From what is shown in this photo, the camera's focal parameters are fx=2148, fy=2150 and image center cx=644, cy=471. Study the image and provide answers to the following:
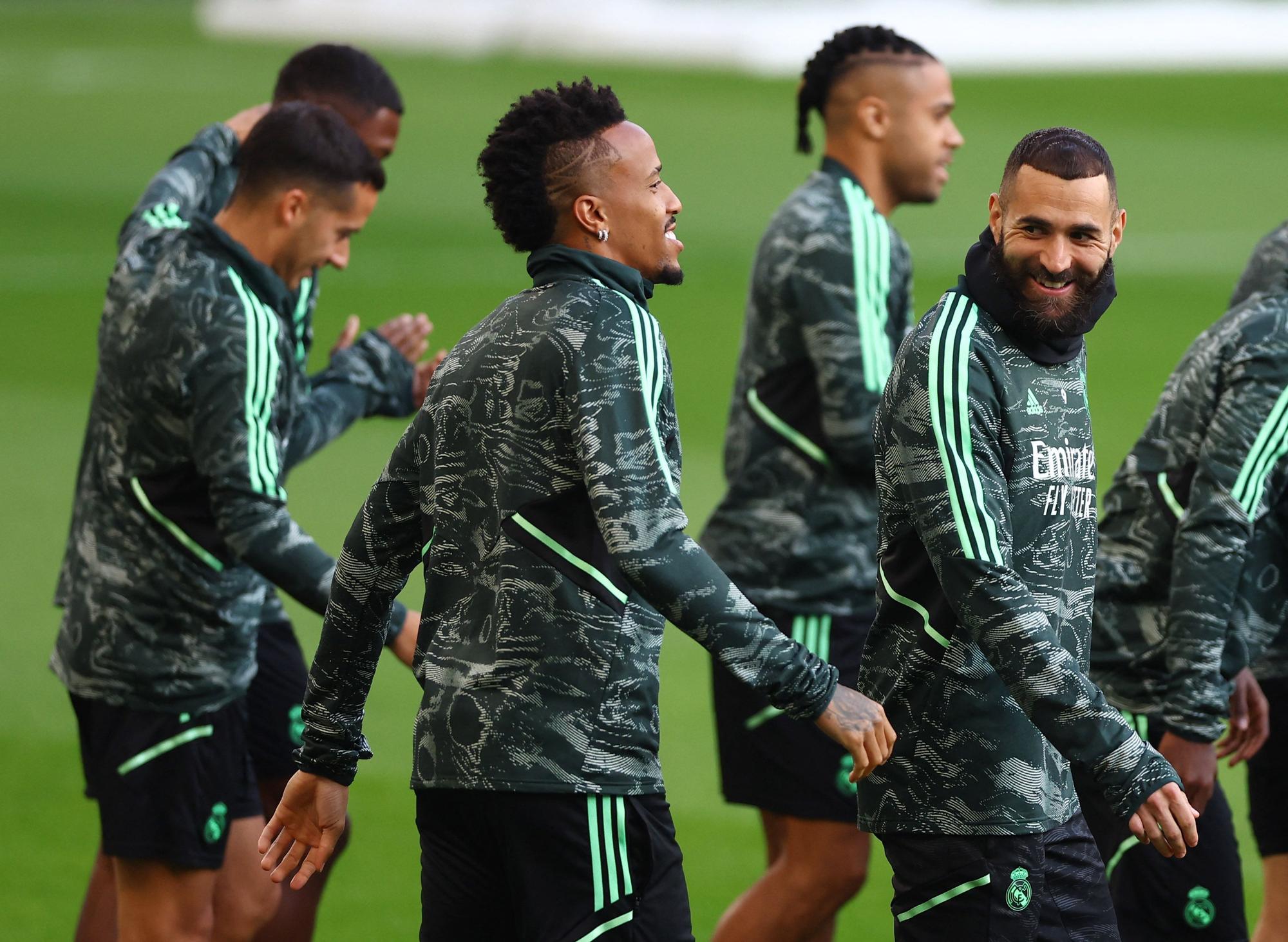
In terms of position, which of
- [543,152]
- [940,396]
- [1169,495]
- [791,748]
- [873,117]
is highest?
[873,117]

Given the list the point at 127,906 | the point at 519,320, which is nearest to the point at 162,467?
the point at 127,906

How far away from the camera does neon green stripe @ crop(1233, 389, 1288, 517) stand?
472 centimetres

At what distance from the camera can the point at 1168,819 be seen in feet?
12.3

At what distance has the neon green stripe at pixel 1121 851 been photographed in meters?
5.02

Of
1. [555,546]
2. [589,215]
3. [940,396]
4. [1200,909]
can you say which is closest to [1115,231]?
[940,396]

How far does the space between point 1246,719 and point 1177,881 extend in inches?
17.5

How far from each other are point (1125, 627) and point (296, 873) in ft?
6.76

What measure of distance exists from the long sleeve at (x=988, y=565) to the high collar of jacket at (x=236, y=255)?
1.82 m

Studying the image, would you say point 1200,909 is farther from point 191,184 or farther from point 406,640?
point 191,184

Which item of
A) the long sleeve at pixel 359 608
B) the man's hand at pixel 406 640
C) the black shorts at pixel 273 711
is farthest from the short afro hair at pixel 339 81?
the long sleeve at pixel 359 608

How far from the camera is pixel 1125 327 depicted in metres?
17.7

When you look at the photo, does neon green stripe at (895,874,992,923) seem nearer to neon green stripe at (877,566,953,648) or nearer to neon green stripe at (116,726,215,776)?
neon green stripe at (877,566,953,648)

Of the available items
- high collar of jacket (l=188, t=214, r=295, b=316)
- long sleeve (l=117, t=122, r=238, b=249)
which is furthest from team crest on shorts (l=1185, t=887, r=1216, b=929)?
long sleeve (l=117, t=122, r=238, b=249)

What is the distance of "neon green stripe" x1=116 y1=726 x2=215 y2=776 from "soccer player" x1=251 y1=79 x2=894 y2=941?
120 cm
